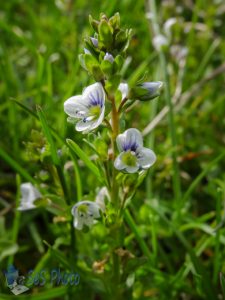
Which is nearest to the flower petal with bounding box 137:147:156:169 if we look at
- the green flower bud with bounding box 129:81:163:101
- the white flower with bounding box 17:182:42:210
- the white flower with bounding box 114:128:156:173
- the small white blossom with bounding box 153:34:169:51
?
the white flower with bounding box 114:128:156:173

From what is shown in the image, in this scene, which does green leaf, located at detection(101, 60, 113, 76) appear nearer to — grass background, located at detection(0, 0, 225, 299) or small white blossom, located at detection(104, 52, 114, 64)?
small white blossom, located at detection(104, 52, 114, 64)

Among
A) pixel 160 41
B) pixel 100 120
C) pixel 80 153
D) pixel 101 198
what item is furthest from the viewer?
pixel 160 41

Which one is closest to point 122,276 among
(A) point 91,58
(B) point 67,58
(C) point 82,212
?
(C) point 82,212

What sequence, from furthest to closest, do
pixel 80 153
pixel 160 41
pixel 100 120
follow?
1. pixel 160 41
2. pixel 80 153
3. pixel 100 120

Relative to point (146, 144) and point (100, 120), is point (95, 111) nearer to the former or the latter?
point (100, 120)

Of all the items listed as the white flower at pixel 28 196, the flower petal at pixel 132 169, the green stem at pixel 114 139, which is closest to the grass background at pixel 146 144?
the white flower at pixel 28 196

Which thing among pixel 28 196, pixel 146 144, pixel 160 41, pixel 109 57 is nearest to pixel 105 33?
pixel 109 57
